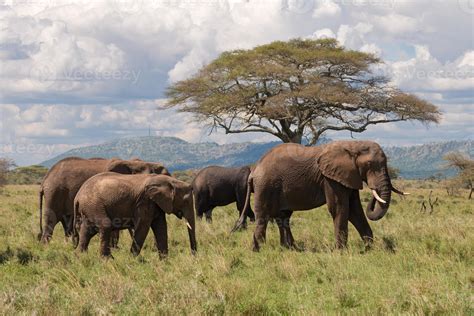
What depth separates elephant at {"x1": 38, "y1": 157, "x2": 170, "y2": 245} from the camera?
15.4 m

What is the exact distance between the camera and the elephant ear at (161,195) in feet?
39.5

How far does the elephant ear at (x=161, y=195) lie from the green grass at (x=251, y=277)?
0.95 meters

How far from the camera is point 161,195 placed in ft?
39.6

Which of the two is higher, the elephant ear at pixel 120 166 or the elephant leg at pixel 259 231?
the elephant ear at pixel 120 166

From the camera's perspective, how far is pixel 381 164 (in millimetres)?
12359

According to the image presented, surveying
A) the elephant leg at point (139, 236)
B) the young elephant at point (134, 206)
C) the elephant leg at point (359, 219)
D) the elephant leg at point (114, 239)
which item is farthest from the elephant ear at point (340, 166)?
the elephant leg at point (114, 239)

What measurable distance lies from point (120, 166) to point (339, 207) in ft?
18.6

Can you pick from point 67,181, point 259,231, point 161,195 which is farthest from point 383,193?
point 67,181

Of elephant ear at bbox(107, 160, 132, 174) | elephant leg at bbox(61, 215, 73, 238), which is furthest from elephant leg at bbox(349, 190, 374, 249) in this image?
elephant leg at bbox(61, 215, 73, 238)

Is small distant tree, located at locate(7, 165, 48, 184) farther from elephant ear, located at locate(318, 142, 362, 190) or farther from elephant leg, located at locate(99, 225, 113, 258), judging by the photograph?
elephant ear, located at locate(318, 142, 362, 190)

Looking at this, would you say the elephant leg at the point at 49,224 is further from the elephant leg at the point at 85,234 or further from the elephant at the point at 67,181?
the elephant leg at the point at 85,234

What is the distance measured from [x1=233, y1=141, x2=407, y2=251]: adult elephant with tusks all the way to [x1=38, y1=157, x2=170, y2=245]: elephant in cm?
339

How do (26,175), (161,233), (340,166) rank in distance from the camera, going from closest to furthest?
(161,233)
(340,166)
(26,175)

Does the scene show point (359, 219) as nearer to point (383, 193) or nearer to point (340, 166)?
point (383, 193)
